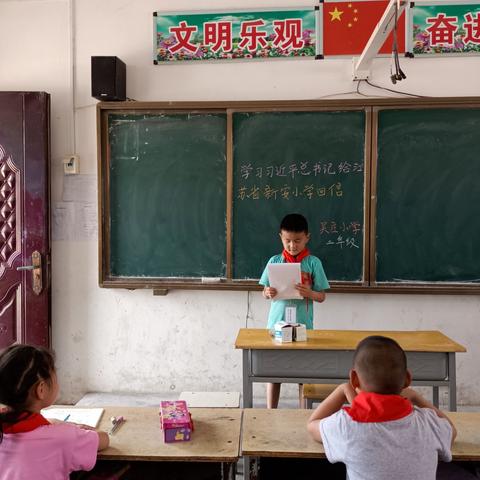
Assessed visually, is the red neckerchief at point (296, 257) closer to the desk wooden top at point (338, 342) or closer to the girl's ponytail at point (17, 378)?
the desk wooden top at point (338, 342)

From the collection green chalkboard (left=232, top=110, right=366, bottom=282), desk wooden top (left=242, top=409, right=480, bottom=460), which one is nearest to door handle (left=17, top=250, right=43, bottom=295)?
green chalkboard (left=232, top=110, right=366, bottom=282)

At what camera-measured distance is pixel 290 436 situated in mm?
1557

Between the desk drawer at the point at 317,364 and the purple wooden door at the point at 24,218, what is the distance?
194 centimetres

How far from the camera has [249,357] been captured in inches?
104

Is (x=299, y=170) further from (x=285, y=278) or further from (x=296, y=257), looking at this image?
(x=285, y=278)

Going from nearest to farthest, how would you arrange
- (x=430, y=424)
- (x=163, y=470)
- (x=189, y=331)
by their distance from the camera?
(x=430, y=424)
(x=163, y=470)
(x=189, y=331)

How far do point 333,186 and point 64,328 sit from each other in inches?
91.8

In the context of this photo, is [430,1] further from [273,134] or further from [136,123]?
[136,123]

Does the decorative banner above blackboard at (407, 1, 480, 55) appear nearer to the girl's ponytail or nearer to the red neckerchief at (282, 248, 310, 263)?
the red neckerchief at (282, 248, 310, 263)

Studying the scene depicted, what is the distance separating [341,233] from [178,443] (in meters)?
2.37

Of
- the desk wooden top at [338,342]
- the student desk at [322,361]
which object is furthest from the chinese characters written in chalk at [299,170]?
the student desk at [322,361]

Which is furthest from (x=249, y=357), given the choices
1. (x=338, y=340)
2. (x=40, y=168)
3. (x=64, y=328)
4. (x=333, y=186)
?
(x=40, y=168)

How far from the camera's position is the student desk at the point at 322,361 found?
8.45 feet

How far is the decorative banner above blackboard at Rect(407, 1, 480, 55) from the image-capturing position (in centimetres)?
351
